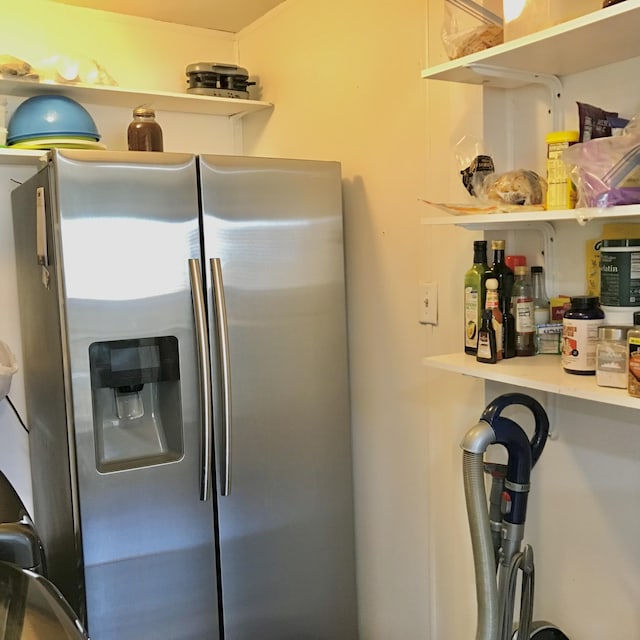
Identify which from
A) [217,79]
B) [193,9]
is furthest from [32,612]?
[193,9]

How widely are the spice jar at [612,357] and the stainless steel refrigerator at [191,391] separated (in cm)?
95

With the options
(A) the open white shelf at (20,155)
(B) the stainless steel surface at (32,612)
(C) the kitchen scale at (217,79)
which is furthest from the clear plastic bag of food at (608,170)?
(C) the kitchen scale at (217,79)

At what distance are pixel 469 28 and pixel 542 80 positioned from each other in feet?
0.65

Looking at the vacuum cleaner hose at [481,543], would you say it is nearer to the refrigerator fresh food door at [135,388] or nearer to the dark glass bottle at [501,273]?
the dark glass bottle at [501,273]

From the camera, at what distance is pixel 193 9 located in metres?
2.40

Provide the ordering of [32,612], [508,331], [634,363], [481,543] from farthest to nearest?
1. [508,331]
2. [481,543]
3. [634,363]
4. [32,612]

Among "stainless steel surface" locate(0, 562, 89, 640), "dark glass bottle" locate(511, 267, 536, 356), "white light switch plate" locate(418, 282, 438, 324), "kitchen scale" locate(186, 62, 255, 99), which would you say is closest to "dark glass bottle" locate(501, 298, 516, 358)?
"dark glass bottle" locate(511, 267, 536, 356)

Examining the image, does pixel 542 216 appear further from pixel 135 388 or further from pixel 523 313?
pixel 135 388

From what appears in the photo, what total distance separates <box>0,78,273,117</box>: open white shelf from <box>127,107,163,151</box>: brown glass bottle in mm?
220

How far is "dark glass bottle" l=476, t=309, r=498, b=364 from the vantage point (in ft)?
4.83

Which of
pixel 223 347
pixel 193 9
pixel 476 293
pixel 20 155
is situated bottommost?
pixel 223 347

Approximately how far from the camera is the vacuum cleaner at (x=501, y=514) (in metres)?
1.38

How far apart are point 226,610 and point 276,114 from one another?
164 centimetres

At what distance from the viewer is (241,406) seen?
6.32 ft
